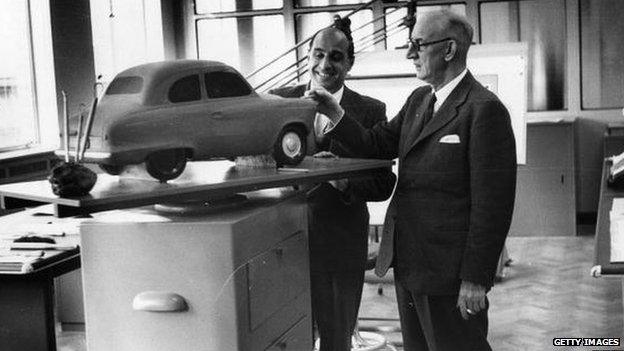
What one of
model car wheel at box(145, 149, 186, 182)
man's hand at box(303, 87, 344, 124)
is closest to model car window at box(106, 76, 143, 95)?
model car wheel at box(145, 149, 186, 182)

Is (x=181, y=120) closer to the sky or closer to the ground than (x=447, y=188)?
closer to the sky

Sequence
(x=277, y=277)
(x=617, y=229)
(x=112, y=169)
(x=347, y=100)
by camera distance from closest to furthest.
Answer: (x=112, y=169) → (x=277, y=277) → (x=617, y=229) → (x=347, y=100)

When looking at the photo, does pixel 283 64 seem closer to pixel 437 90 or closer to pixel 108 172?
pixel 437 90

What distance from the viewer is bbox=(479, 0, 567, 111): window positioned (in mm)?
8172

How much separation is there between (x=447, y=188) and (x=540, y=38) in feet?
20.5

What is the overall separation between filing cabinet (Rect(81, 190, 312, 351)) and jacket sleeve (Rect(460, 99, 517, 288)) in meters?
0.71

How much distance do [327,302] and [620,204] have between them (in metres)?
1.26

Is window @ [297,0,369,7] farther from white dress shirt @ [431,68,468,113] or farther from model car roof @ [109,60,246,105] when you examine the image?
model car roof @ [109,60,246,105]

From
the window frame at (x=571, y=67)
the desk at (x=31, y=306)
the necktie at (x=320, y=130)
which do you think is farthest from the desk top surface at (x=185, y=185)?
the window frame at (x=571, y=67)

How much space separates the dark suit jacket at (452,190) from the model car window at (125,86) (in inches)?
27.1

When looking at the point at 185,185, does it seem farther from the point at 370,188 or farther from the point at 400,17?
the point at 400,17

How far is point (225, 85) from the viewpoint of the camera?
1994 mm

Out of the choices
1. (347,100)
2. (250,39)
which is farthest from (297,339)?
(250,39)

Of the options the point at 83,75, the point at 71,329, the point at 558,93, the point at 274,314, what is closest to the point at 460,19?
the point at 274,314
